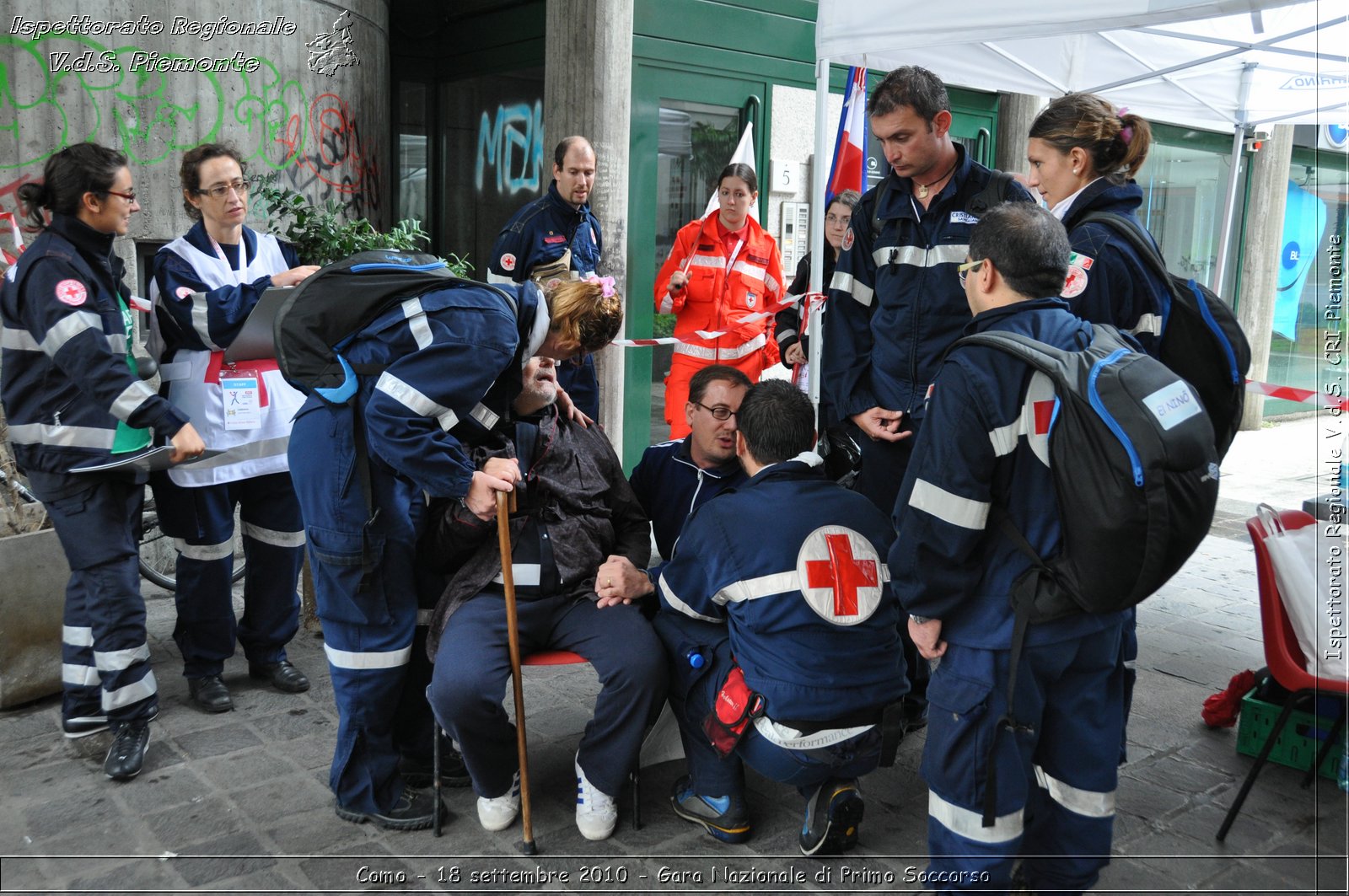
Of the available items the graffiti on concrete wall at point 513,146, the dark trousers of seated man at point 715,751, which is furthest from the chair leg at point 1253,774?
the graffiti on concrete wall at point 513,146

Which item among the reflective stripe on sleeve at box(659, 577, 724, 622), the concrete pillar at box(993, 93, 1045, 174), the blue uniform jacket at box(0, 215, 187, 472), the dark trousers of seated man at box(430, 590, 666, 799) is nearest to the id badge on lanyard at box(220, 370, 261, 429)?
the blue uniform jacket at box(0, 215, 187, 472)

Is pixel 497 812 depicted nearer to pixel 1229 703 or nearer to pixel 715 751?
pixel 715 751

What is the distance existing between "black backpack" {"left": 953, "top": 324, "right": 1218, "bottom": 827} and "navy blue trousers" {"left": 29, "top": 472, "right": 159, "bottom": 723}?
3.07 metres

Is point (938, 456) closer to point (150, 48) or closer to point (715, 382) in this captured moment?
point (715, 382)

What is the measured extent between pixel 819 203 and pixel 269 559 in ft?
9.70

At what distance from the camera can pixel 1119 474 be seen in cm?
238

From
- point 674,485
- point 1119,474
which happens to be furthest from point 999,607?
point 674,485

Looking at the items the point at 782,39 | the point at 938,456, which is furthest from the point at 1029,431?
the point at 782,39

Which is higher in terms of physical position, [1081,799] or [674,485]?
[674,485]

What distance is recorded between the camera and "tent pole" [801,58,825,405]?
16.8ft

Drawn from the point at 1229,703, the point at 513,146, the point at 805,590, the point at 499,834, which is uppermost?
the point at 513,146

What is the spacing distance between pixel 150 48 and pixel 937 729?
17.0 ft

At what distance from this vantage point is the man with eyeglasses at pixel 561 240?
5.61 metres

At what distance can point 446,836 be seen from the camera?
3385 millimetres
